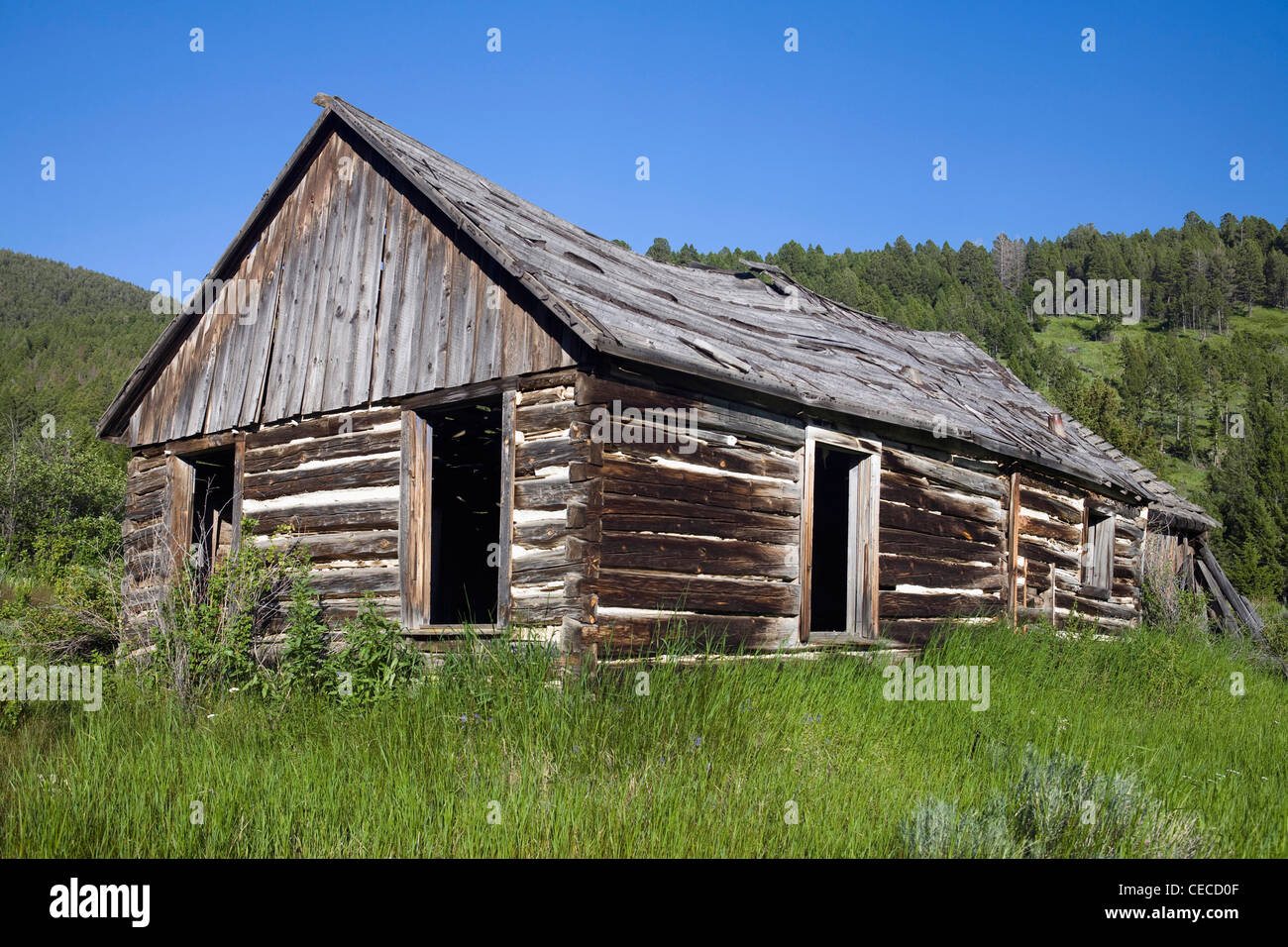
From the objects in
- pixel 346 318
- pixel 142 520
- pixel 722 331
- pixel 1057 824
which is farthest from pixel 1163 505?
pixel 142 520

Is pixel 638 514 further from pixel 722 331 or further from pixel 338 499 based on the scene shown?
pixel 338 499

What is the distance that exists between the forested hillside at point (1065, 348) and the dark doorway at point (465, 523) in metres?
3.84

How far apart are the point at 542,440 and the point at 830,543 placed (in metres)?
7.22

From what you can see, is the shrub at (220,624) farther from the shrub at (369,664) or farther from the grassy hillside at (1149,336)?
the grassy hillside at (1149,336)

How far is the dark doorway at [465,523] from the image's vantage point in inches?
462

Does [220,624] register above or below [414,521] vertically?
below

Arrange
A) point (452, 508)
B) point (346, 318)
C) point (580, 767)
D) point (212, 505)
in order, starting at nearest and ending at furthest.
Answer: point (580, 767) → point (346, 318) → point (212, 505) → point (452, 508)

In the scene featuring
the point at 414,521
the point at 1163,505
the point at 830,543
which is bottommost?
the point at 830,543

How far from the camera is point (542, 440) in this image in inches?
292

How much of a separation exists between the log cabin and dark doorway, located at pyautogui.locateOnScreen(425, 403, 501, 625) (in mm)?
40

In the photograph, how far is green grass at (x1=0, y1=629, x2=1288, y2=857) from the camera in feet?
14.6

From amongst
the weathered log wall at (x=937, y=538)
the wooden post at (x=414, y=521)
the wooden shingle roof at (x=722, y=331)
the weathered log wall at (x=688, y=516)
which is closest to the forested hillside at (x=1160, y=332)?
the wooden shingle roof at (x=722, y=331)

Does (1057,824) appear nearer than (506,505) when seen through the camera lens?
Yes
